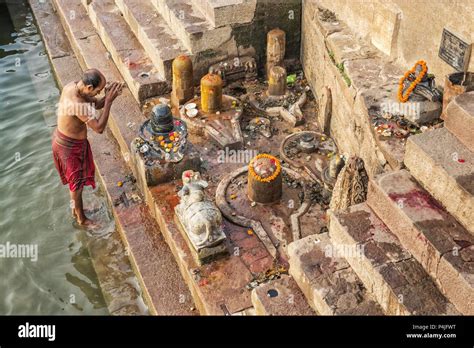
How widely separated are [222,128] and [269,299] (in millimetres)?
3722

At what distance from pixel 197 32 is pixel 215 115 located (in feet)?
4.94

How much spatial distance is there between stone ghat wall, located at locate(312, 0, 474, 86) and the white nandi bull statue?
3.44 m

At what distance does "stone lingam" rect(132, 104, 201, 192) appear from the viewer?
732cm

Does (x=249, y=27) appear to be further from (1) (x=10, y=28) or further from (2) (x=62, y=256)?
(1) (x=10, y=28)

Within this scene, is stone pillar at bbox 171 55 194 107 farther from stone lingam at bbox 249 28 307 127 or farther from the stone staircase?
the stone staircase

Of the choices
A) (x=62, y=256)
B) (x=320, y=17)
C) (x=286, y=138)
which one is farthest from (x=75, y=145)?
(x=320, y=17)

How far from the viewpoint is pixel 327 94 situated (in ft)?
27.8

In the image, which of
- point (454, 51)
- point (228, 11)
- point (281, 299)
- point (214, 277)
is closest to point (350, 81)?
point (454, 51)

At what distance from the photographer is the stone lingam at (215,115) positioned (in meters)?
8.41

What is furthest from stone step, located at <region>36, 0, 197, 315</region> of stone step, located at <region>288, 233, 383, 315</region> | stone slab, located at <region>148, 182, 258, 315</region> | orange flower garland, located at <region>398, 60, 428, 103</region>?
orange flower garland, located at <region>398, 60, 428, 103</region>
